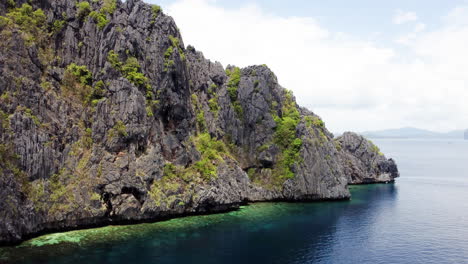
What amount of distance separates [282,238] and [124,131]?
3900cm

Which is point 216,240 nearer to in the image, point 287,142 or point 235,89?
point 287,142

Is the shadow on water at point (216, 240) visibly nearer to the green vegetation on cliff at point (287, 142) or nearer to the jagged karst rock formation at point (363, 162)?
the green vegetation on cliff at point (287, 142)

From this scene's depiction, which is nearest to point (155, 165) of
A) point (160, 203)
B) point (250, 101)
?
point (160, 203)

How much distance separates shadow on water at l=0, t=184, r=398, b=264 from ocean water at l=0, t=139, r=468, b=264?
5.4 inches

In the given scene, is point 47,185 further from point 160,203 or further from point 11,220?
point 160,203

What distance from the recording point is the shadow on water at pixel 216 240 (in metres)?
51.5

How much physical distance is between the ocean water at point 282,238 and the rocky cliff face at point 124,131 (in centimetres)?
485

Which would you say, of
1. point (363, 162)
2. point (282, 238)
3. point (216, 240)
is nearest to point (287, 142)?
point (282, 238)

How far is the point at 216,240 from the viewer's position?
201ft

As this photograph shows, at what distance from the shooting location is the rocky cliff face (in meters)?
60.8

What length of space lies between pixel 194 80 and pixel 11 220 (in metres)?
61.2

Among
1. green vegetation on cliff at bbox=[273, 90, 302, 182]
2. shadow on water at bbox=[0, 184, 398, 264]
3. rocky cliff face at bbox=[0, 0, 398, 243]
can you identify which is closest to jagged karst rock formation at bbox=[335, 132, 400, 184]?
rocky cliff face at bbox=[0, 0, 398, 243]

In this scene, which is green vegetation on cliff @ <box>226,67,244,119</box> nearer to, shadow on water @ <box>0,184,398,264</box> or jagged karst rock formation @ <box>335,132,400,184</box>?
shadow on water @ <box>0,184,398,264</box>

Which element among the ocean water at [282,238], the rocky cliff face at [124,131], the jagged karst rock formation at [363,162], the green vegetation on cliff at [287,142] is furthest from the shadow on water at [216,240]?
the jagged karst rock formation at [363,162]
